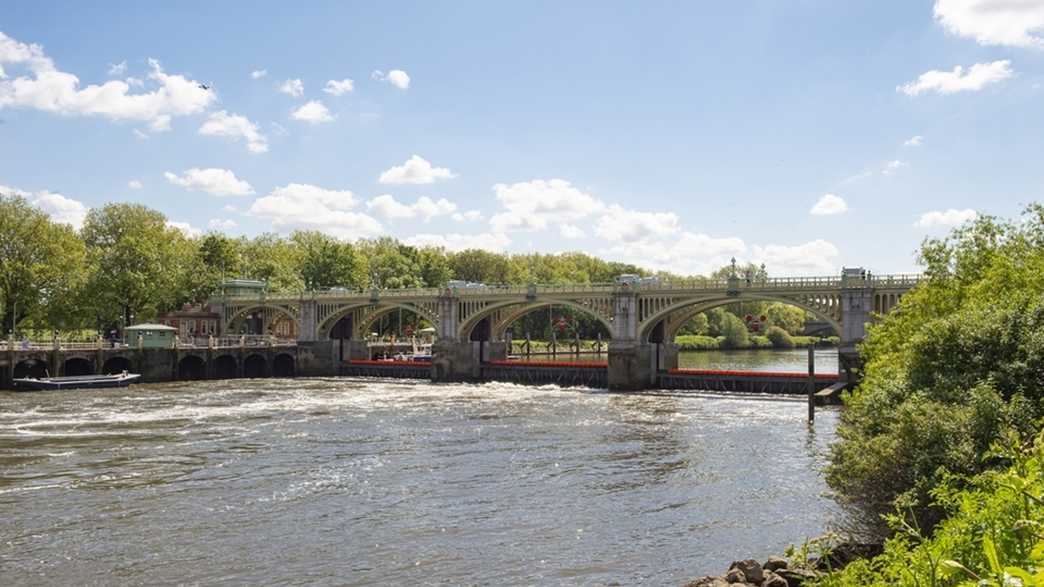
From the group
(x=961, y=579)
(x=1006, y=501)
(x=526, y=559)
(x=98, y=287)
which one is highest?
(x=98, y=287)

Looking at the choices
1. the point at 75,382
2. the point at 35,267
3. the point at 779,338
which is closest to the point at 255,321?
the point at 35,267

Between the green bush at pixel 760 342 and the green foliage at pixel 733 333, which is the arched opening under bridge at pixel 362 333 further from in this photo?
the green bush at pixel 760 342

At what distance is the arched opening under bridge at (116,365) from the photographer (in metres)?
76.6

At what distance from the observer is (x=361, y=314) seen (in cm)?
9619

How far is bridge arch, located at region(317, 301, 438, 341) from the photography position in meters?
86.6

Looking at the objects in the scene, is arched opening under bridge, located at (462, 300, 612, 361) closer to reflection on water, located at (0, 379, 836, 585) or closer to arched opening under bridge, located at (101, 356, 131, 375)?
arched opening under bridge, located at (101, 356, 131, 375)

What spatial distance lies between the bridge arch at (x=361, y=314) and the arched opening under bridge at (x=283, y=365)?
4068 millimetres

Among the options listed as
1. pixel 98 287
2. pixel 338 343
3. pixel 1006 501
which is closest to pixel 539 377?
pixel 338 343

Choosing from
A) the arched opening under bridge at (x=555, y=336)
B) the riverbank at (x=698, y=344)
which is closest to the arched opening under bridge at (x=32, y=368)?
the arched opening under bridge at (x=555, y=336)

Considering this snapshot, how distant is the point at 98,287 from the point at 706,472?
74919 mm

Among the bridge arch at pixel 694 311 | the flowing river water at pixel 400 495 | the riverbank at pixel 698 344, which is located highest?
the bridge arch at pixel 694 311

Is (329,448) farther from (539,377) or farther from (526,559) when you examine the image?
A: (539,377)

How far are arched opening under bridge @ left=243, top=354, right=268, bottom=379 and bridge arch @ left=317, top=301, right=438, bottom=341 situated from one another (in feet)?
21.8

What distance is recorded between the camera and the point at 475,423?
47.7 meters
